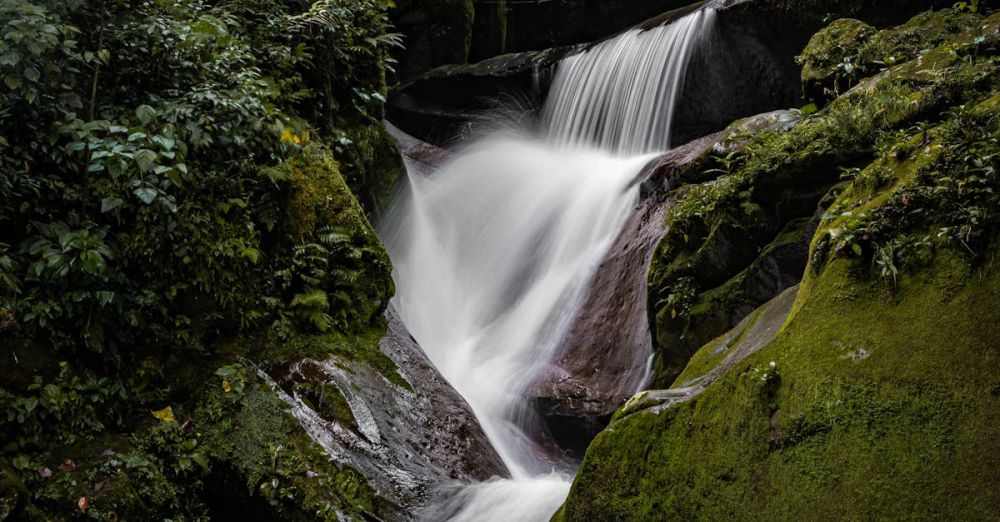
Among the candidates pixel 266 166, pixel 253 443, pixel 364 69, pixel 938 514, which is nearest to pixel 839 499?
pixel 938 514

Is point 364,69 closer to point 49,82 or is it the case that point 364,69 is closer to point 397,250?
point 397,250

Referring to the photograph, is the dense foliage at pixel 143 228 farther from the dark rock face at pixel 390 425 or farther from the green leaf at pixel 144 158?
the dark rock face at pixel 390 425

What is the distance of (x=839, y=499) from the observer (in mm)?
2707

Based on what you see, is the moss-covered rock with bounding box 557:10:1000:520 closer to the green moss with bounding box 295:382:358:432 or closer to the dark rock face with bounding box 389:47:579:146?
the green moss with bounding box 295:382:358:432

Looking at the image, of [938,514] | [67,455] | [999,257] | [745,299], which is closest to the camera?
[938,514]

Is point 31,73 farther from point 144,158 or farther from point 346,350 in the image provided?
point 346,350

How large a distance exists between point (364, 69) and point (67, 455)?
5692 millimetres

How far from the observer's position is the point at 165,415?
4.93 metres

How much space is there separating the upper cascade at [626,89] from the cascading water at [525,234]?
0.03m

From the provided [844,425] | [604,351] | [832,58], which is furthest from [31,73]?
[832,58]

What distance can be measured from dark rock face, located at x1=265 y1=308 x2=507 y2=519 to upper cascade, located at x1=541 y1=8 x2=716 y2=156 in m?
7.68

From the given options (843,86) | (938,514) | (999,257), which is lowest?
(938,514)

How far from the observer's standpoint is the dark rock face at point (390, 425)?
4.99m

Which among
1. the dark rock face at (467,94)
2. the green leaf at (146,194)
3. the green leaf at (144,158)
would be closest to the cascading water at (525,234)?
the dark rock face at (467,94)
